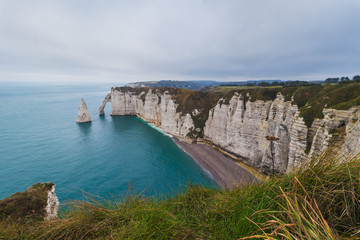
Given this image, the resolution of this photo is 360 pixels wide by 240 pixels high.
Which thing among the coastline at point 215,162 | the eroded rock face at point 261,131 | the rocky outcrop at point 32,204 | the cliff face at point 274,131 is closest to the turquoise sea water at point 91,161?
the coastline at point 215,162

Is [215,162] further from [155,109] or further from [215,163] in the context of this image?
[155,109]

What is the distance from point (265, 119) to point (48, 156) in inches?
1929

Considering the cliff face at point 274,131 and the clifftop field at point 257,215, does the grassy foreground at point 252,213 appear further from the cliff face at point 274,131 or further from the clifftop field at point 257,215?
the cliff face at point 274,131

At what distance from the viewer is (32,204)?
11938 mm

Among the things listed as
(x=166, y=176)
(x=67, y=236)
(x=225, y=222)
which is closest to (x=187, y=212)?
(x=225, y=222)

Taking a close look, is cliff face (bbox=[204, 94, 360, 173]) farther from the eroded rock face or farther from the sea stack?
the sea stack

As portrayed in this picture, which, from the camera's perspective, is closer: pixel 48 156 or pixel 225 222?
pixel 225 222

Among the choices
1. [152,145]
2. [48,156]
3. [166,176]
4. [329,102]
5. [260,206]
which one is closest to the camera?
[260,206]

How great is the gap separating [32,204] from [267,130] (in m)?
33.3

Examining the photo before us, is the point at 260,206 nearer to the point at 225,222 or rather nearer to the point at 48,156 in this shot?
the point at 225,222

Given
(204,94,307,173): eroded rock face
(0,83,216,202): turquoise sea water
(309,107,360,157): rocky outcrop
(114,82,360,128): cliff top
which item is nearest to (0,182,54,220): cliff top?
(0,83,216,202): turquoise sea water

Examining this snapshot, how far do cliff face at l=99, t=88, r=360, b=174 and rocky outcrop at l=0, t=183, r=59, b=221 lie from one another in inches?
656

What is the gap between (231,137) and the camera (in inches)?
1305

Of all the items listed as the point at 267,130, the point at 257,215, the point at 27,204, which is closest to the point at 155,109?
the point at 267,130
